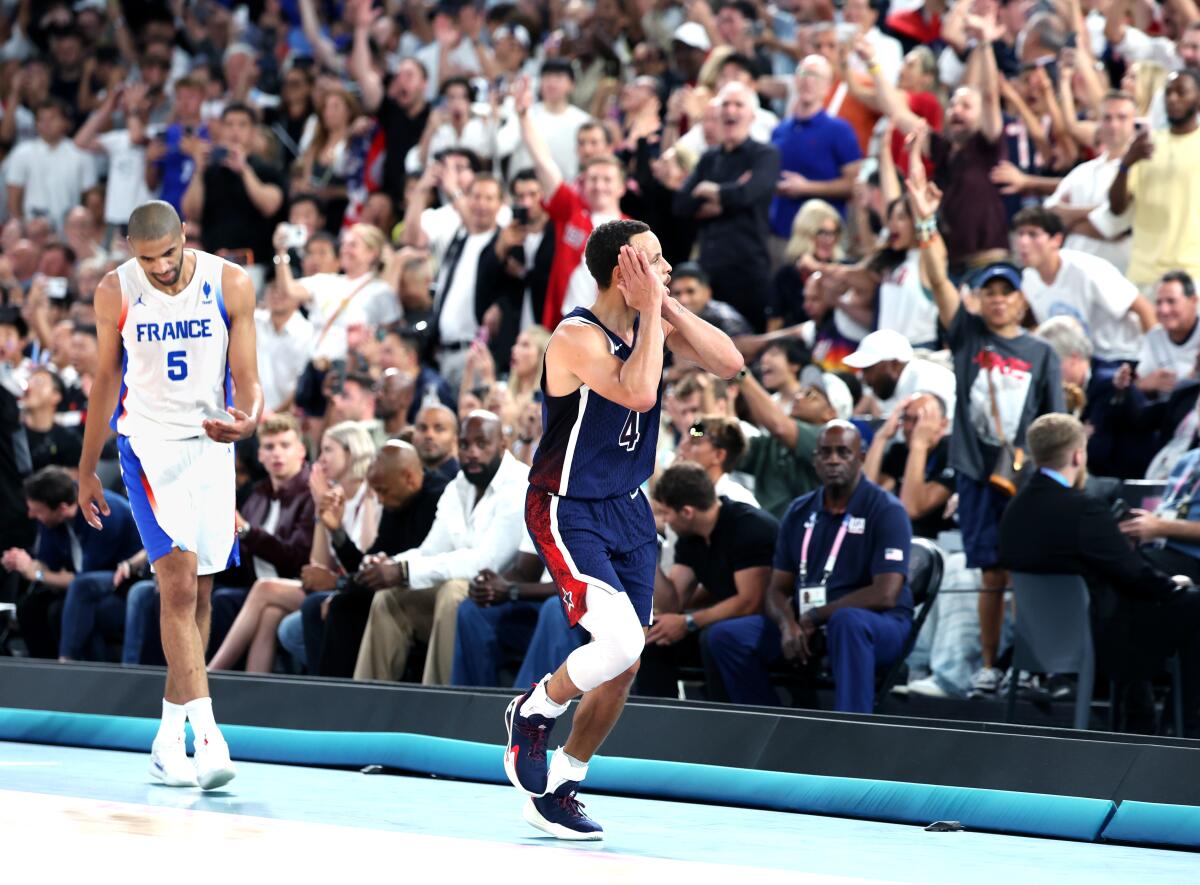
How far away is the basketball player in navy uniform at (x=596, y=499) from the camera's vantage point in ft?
18.0

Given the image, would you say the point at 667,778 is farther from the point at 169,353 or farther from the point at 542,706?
the point at 169,353

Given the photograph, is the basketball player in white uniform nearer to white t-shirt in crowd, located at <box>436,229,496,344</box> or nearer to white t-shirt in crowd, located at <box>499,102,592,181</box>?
white t-shirt in crowd, located at <box>436,229,496,344</box>

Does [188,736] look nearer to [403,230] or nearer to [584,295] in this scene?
[584,295]

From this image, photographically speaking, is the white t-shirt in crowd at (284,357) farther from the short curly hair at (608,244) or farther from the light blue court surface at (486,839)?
the short curly hair at (608,244)

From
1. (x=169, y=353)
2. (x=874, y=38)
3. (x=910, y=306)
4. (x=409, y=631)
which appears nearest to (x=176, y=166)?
(x=874, y=38)

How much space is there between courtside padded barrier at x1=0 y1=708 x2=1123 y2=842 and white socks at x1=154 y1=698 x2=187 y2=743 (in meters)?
1.16

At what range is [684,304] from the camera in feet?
36.3

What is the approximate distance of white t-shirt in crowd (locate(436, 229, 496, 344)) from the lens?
12.4 meters

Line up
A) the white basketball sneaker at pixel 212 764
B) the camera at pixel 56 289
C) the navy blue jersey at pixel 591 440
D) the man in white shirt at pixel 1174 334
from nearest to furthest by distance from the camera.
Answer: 1. the navy blue jersey at pixel 591 440
2. the white basketball sneaker at pixel 212 764
3. the man in white shirt at pixel 1174 334
4. the camera at pixel 56 289

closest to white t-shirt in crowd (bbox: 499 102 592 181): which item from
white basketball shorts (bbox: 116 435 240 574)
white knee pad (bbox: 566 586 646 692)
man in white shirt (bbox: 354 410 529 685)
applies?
man in white shirt (bbox: 354 410 529 685)

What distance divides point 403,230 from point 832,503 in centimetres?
624

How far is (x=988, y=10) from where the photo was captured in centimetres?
1151

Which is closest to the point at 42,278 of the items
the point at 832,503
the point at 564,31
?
the point at 564,31

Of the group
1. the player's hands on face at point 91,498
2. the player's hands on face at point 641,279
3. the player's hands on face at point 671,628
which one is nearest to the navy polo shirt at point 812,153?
the player's hands on face at point 671,628
